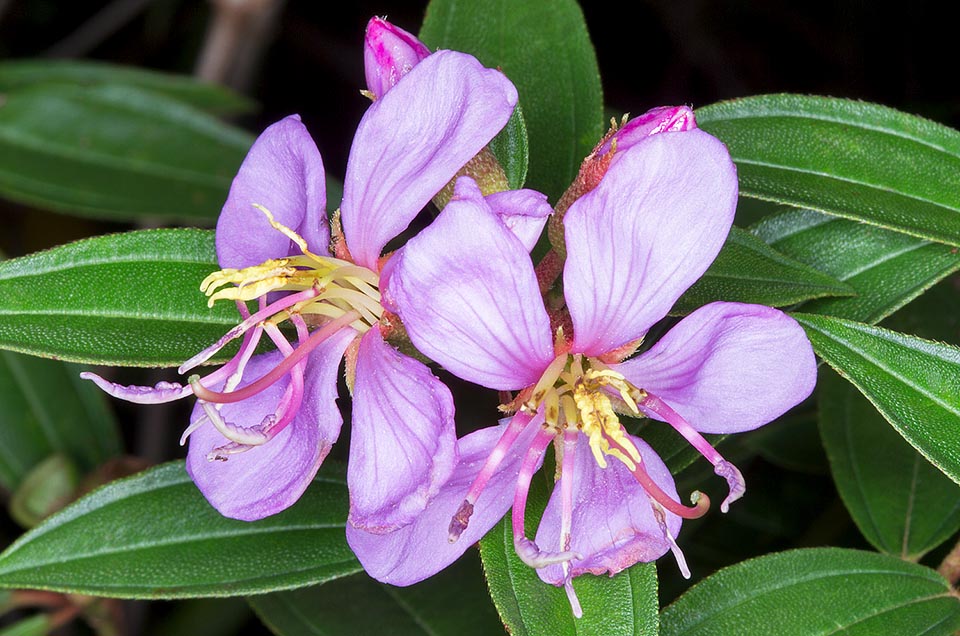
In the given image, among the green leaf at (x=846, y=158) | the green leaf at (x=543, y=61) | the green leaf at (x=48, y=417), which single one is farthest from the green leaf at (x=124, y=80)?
the green leaf at (x=846, y=158)

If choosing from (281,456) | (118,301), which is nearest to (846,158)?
(281,456)

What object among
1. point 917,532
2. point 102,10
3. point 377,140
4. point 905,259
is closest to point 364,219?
point 377,140

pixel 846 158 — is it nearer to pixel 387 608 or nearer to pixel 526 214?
pixel 526 214

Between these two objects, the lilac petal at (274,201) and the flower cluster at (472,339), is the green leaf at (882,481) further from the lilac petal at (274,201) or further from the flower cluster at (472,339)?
the lilac petal at (274,201)

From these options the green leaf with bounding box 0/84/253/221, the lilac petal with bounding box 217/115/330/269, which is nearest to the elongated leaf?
the lilac petal with bounding box 217/115/330/269

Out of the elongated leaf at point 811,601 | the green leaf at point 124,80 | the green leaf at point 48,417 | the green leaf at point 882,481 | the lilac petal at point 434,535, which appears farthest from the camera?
the green leaf at point 124,80

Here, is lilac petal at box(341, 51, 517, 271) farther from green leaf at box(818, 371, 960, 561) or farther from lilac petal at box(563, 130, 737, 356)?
green leaf at box(818, 371, 960, 561)

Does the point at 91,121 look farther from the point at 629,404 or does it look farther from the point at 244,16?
the point at 629,404
